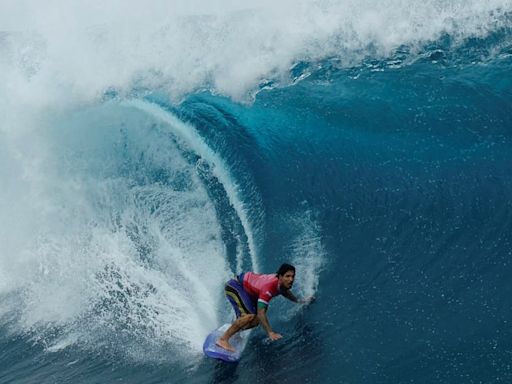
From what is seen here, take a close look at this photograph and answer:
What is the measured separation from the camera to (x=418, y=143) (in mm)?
8938

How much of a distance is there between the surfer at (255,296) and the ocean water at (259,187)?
0.28 m

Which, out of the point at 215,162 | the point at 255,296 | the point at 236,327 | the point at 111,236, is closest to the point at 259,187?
the point at 215,162

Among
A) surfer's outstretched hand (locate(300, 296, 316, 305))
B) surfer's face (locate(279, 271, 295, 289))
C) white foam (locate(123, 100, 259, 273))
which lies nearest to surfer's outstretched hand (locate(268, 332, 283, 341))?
surfer's face (locate(279, 271, 295, 289))

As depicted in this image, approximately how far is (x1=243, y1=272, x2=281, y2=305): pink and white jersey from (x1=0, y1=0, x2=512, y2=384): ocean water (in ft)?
1.71

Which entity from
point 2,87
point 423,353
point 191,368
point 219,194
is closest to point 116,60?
point 2,87

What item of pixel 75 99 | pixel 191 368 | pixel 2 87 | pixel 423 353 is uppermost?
pixel 2 87

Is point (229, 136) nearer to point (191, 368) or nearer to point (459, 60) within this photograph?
point (459, 60)

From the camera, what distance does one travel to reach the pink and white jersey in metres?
6.36

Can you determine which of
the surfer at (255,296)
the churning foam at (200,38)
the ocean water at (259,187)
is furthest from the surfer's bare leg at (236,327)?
the churning foam at (200,38)

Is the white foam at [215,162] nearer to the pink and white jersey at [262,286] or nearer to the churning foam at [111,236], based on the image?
the churning foam at [111,236]

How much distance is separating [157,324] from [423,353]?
3.13 metres

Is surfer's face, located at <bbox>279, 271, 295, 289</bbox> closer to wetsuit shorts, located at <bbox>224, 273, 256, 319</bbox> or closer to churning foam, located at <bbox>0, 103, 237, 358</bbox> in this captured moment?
wetsuit shorts, located at <bbox>224, 273, 256, 319</bbox>

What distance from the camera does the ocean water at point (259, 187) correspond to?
6438 millimetres

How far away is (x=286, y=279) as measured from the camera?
6.36 meters
